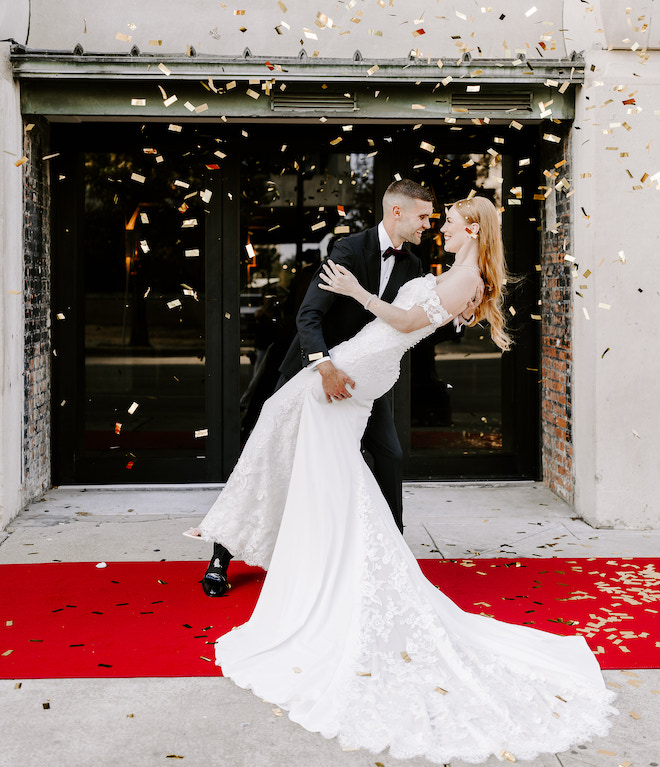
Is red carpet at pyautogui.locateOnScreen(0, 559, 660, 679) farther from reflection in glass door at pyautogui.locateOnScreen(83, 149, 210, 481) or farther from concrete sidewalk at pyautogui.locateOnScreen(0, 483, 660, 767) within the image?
reflection in glass door at pyautogui.locateOnScreen(83, 149, 210, 481)

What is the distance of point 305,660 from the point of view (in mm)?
3453

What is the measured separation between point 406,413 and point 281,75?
8.62ft

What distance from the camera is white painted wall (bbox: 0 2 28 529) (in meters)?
5.62

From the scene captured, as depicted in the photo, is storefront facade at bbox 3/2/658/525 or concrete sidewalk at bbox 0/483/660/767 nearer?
concrete sidewalk at bbox 0/483/660/767

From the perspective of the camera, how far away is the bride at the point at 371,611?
3.04 m

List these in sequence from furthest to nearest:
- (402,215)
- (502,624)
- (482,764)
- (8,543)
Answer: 1. (8,543)
2. (402,215)
3. (502,624)
4. (482,764)

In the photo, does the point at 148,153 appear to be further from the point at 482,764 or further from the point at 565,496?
the point at 482,764

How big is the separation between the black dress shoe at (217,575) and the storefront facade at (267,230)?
2.10 metres

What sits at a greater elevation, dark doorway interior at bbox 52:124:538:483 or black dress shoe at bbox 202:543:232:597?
dark doorway interior at bbox 52:124:538:483

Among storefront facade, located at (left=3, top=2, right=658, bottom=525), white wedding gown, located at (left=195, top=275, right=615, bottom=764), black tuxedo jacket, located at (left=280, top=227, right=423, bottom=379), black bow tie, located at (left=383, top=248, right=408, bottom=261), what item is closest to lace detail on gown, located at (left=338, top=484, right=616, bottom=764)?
white wedding gown, located at (left=195, top=275, right=615, bottom=764)

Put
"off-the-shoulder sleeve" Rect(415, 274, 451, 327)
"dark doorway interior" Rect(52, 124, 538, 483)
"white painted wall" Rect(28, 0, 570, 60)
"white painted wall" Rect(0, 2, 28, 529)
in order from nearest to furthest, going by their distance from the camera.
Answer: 1. "off-the-shoulder sleeve" Rect(415, 274, 451, 327)
2. "white painted wall" Rect(0, 2, 28, 529)
3. "white painted wall" Rect(28, 0, 570, 60)
4. "dark doorway interior" Rect(52, 124, 538, 483)

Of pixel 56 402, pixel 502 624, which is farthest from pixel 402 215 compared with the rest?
pixel 56 402

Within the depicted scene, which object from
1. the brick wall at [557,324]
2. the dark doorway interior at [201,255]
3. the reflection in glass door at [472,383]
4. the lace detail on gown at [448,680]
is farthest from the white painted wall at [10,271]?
the brick wall at [557,324]

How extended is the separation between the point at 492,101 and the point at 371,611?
152 inches
